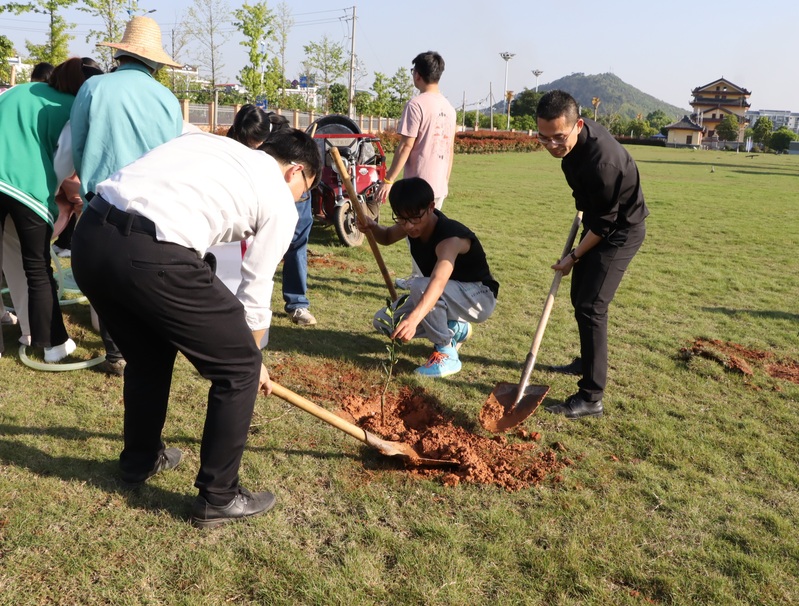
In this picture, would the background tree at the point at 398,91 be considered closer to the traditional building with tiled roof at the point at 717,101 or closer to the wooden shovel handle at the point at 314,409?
the wooden shovel handle at the point at 314,409

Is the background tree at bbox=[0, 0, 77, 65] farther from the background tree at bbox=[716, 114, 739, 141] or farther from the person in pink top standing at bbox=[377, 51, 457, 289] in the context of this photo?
the background tree at bbox=[716, 114, 739, 141]

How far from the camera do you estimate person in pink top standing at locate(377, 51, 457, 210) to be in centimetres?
550

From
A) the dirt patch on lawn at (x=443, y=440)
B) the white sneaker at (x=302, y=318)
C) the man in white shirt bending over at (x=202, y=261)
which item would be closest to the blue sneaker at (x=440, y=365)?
the dirt patch on lawn at (x=443, y=440)

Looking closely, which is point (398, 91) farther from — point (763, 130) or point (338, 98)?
point (763, 130)

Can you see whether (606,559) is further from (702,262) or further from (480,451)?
(702,262)

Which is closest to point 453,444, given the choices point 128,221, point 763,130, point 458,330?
point 458,330

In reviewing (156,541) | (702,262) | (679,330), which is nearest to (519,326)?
(679,330)

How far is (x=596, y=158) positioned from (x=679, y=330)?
2784 mm

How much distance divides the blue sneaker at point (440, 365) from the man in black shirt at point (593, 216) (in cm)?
84

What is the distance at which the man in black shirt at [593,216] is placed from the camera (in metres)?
3.65

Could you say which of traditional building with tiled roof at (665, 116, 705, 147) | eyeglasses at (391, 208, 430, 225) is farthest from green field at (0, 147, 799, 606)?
traditional building with tiled roof at (665, 116, 705, 147)

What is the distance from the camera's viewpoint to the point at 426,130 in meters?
5.61

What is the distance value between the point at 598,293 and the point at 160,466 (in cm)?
260

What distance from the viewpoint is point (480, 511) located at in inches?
118
